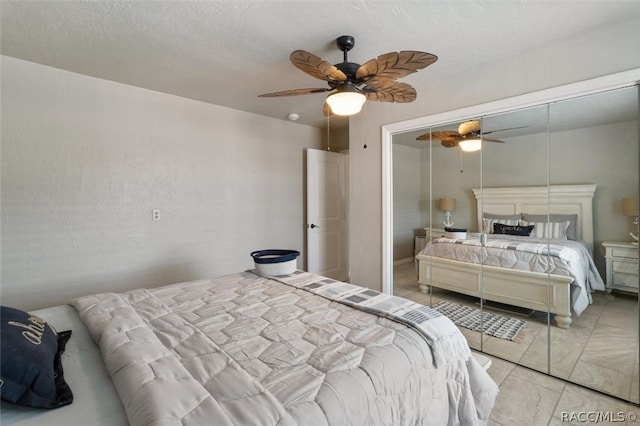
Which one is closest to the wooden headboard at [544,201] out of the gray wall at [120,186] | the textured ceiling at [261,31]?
the textured ceiling at [261,31]

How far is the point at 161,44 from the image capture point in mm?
2049

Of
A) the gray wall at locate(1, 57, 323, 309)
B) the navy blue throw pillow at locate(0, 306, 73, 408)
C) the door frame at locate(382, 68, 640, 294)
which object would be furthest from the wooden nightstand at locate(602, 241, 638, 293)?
the gray wall at locate(1, 57, 323, 309)

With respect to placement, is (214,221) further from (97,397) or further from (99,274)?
(97,397)

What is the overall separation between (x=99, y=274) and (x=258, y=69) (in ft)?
7.66

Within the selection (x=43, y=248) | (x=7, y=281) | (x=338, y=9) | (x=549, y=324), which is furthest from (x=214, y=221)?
(x=549, y=324)

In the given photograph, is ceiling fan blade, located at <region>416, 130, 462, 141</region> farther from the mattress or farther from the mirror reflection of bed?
the mattress

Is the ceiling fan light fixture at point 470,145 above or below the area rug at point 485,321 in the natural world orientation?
above

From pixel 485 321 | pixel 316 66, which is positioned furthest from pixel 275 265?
pixel 485 321

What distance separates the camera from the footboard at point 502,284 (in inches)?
84.0

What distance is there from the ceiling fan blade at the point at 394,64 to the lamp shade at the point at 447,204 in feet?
4.51

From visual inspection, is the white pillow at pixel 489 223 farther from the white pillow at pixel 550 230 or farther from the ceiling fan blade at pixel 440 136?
the ceiling fan blade at pixel 440 136

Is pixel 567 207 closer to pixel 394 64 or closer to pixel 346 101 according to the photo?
pixel 394 64

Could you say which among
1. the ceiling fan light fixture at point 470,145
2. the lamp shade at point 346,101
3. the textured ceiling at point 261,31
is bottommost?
the ceiling fan light fixture at point 470,145

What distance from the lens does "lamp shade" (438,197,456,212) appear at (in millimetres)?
2683
